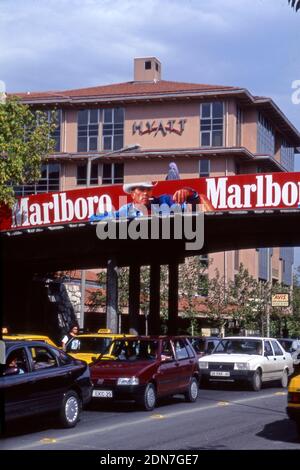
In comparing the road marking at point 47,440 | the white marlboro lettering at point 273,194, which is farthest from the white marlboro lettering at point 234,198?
the road marking at point 47,440

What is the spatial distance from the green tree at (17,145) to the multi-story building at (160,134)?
39.1 metres

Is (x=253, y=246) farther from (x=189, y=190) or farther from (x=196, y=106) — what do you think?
(x=196, y=106)

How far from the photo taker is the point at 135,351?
62.1 ft

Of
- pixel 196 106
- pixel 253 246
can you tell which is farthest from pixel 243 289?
pixel 196 106

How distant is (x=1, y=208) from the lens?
29891 millimetres

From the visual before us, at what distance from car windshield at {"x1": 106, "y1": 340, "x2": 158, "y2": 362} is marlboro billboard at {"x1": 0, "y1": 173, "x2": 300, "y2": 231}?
9.16 metres

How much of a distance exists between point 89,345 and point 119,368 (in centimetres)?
340

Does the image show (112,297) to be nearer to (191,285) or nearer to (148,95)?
(191,285)

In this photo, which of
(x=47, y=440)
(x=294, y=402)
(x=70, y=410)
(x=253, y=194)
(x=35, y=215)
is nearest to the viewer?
(x=47, y=440)

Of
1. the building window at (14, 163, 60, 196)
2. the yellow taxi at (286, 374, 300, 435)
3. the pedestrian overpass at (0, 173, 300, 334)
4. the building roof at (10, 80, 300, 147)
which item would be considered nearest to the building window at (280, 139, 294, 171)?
the building roof at (10, 80, 300, 147)

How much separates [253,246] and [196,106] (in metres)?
33.2

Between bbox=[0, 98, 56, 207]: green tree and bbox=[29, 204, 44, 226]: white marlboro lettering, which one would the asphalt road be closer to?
bbox=[0, 98, 56, 207]: green tree

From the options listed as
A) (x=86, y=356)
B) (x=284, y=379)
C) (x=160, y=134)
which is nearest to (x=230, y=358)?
(x=284, y=379)
